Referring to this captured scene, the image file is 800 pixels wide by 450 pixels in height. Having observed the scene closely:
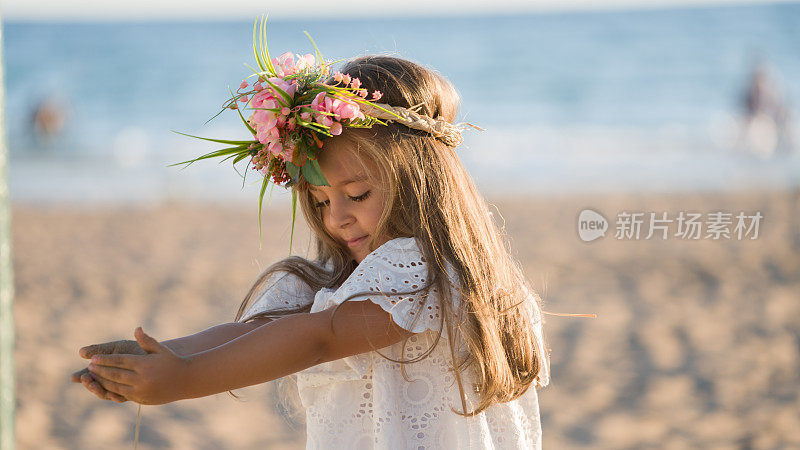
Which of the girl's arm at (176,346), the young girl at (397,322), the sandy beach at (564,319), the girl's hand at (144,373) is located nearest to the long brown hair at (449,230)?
the young girl at (397,322)

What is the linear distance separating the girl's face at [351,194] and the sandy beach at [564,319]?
1.44 meters

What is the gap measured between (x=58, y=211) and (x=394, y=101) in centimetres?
842

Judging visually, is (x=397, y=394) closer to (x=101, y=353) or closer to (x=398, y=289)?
(x=398, y=289)

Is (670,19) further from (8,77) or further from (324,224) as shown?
(324,224)

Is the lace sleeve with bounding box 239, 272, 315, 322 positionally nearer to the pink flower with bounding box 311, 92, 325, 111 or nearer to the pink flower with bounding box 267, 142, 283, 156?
the pink flower with bounding box 267, 142, 283, 156

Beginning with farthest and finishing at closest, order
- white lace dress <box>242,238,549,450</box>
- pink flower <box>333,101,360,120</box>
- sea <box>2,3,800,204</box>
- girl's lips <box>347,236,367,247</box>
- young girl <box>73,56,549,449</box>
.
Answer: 1. sea <box>2,3,800,204</box>
2. girl's lips <box>347,236,367,247</box>
3. pink flower <box>333,101,360,120</box>
4. white lace dress <box>242,238,549,450</box>
5. young girl <box>73,56,549,449</box>

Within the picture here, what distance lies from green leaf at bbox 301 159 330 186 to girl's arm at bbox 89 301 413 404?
1.16 feet

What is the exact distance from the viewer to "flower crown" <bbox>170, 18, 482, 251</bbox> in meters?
1.83

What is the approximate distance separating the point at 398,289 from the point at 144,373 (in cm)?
52

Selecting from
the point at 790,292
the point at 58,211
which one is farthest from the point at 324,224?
the point at 58,211

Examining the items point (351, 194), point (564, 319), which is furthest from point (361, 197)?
point (564, 319)

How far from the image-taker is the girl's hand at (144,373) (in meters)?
1.41

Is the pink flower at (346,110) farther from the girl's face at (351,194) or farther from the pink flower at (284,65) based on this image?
the pink flower at (284,65)

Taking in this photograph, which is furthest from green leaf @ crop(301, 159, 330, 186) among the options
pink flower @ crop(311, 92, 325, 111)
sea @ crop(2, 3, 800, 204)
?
sea @ crop(2, 3, 800, 204)
